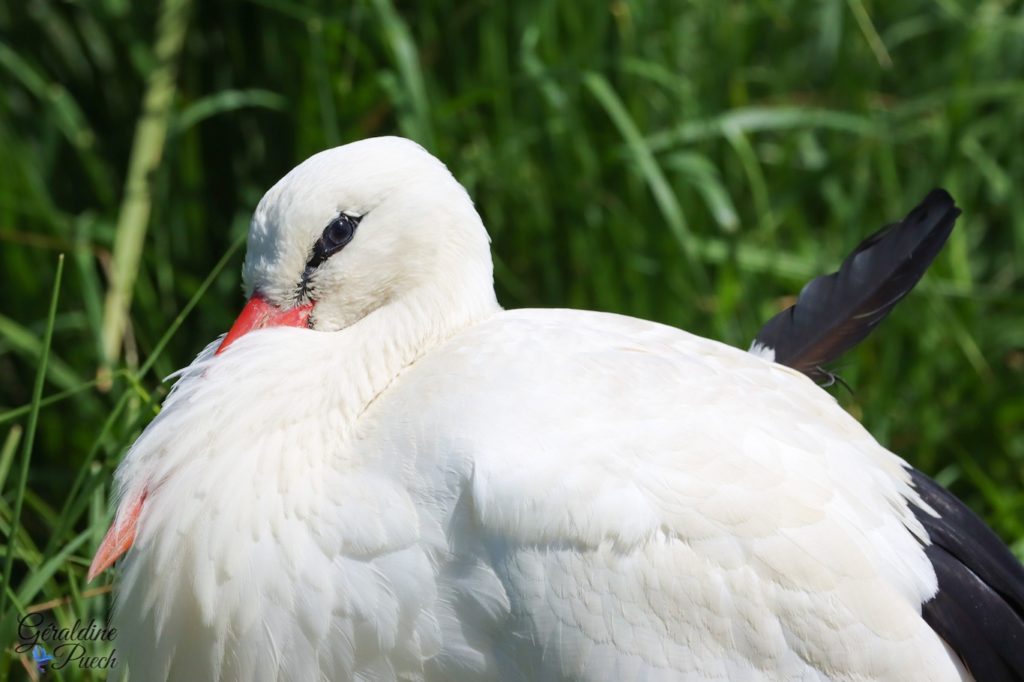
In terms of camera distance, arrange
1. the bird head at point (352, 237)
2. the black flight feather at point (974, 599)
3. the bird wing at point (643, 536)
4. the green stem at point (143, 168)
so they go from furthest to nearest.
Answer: the green stem at point (143, 168) < the bird head at point (352, 237) < the black flight feather at point (974, 599) < the bird wing at point (643, 536)

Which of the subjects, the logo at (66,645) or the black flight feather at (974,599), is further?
the logo at (66,645)

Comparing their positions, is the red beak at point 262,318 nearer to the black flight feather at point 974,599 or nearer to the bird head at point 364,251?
the bird head at point 364,251

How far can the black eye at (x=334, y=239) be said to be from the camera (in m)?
1.94

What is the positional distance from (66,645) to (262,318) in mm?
602

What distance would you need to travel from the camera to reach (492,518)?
1.65 metres

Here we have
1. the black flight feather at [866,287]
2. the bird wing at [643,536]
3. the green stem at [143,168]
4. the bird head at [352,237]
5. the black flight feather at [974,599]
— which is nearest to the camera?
the bird wing at [643,536]

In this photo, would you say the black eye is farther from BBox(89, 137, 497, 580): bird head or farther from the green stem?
the green stem

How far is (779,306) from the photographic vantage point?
3.28m

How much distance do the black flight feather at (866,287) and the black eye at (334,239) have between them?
3.01 ft

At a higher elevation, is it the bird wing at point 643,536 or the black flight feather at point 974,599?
the bird wing at point 643,536

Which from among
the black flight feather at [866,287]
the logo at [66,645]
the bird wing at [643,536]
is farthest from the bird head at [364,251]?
the black flight feather at [866,287]

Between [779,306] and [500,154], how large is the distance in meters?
0.81

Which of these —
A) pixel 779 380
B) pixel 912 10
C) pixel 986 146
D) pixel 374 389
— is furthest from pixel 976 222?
pixel 374 389

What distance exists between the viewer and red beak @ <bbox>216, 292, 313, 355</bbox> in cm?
196
